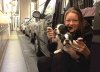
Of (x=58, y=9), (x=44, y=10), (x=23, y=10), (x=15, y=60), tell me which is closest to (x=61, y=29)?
(x=58, y=9)

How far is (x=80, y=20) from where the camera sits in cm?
262

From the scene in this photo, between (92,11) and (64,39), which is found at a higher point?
(92,11)

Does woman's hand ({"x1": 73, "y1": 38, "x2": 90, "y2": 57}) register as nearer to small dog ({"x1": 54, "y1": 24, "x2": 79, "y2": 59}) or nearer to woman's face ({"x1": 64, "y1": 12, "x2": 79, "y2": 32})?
small dog ({"x1": 54, "y1": 24, "x2": 79, "y2": 59})

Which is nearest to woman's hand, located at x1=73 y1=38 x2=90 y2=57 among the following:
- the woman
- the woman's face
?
the woman

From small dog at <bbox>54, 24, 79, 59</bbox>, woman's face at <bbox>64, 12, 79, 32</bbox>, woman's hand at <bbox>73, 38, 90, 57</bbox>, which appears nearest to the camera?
woman's hand at <bbox>73, 38, 90, 57</bbox>

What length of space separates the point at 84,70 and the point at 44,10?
395 centimetres

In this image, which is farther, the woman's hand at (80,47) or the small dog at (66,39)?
the small dog at (66,39)

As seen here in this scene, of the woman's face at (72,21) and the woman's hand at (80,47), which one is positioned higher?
the woman's face at (72,21)

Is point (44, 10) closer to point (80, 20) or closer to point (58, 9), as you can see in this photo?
point (58, 9)

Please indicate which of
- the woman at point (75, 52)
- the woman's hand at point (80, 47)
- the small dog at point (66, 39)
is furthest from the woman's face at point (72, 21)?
the woman's hand at point (80, 47)

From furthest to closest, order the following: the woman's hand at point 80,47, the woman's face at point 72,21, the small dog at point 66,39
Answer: the woman's face at point 72,21
the small dog at point 66,39
the woman's hand at point 80,47

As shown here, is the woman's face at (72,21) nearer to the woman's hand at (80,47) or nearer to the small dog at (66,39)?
the small dog at (66,39)

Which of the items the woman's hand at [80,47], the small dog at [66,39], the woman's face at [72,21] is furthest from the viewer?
the woman's face at [72,21]

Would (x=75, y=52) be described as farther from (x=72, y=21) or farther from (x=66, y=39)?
(x=72, y=21)
